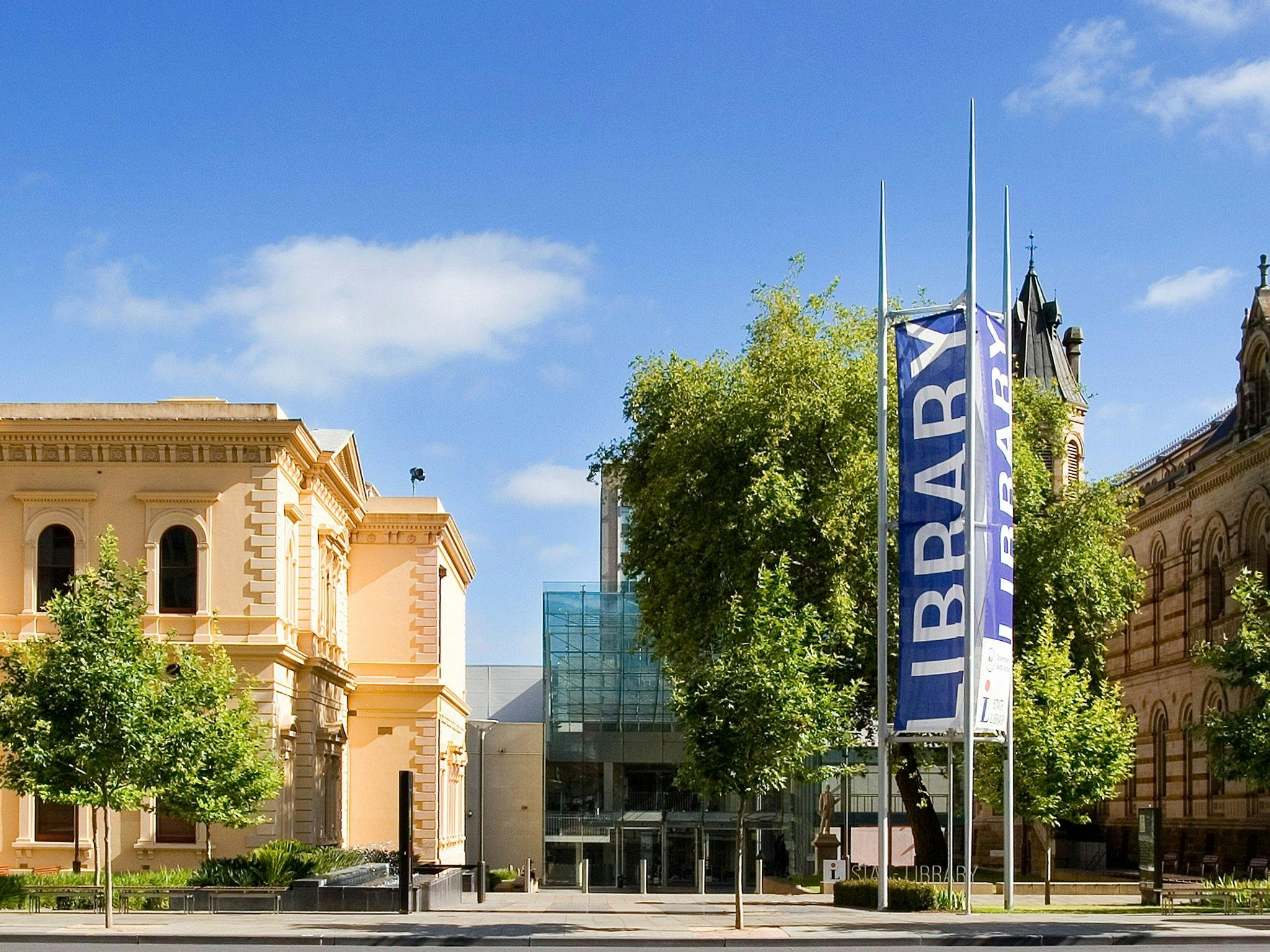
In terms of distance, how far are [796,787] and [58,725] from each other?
36.2 metres

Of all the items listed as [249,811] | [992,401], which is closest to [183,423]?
[249,811]

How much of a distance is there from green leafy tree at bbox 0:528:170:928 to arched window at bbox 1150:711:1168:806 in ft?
113

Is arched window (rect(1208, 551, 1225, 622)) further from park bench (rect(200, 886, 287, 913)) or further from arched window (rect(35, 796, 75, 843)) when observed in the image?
arched window (rect(35, 796, 75, 843))

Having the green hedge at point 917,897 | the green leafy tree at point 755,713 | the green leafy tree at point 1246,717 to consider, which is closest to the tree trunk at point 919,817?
the green hedge at point 917,897

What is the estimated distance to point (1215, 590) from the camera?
49.6 metres

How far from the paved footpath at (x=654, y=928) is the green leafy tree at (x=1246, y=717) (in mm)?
2757

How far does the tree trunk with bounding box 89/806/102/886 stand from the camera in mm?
32500

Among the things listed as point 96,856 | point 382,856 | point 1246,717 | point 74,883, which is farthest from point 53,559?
point 1246,717

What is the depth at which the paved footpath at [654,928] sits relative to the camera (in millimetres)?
23859

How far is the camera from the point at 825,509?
37344 mm

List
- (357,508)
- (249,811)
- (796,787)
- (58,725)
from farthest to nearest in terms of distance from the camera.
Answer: (796,787) < (357,508) < (249,811) < (58,725)

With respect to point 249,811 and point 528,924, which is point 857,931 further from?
point 249,811

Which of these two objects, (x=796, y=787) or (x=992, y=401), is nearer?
(x=992, y=401)

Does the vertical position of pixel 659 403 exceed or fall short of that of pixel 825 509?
it exceeds it
